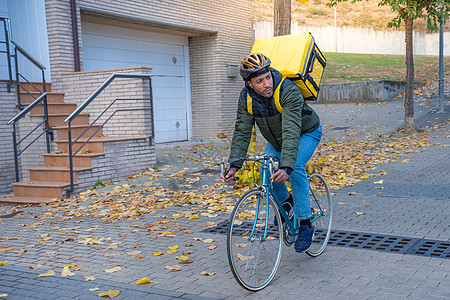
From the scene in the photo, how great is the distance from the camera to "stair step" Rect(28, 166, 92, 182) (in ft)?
28.0

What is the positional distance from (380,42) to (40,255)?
40593mm

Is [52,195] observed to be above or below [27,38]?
below

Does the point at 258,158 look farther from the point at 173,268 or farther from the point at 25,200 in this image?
the point at 25,200

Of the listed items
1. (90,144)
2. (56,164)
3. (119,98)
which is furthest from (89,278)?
(119,98)

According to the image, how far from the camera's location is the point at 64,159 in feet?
29.2

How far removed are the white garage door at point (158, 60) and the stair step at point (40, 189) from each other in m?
4.51

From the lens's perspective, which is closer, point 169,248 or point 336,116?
point 169,248

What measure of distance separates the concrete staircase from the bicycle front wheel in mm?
5059

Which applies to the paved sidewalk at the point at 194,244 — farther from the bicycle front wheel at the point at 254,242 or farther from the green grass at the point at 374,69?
the green grass at the point at 374,69

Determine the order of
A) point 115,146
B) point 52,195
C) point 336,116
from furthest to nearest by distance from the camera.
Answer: point 336,116 < point 115,146 < point 52,195

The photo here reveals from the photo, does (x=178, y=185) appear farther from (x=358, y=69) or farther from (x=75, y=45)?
(x=358, y=69)

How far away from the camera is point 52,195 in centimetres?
824

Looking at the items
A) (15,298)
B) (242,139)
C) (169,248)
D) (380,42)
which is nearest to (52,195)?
(169,248)

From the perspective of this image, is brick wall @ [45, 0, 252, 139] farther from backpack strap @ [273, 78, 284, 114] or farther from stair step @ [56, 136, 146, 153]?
backpack strap @ [273, 78, 284, 114]
